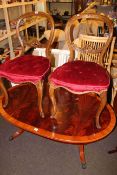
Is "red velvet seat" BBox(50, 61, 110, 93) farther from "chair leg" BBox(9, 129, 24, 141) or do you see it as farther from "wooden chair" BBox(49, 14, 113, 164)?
"chair leg" BBox(9, 129, 24, 141)

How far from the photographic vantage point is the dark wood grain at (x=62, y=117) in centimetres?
132

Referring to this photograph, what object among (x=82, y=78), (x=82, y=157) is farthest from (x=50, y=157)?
(x=82, y=78)

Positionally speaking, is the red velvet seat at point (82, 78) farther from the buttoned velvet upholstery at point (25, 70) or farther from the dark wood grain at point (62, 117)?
the dark wood grain at point (62, 117)

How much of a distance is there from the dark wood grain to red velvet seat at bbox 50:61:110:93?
36 centimetres

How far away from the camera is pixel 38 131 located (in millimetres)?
1338

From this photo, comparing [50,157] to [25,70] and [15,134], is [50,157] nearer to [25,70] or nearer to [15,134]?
[15,134]

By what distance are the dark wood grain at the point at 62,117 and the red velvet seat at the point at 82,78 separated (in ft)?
1.17

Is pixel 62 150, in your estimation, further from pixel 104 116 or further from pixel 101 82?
pixel 101 82

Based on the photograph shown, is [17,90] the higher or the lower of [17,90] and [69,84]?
the lower

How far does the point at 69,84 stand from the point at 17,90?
83 cm

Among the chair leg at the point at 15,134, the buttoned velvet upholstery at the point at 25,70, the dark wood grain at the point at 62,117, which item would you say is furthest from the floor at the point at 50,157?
the buttoned velvet upholstery at the point at 25,70

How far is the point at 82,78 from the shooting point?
1.22 m

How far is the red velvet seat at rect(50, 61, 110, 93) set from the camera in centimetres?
118

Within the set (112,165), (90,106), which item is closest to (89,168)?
(112,165)
